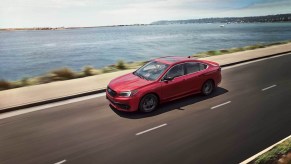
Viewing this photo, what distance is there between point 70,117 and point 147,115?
2.53m

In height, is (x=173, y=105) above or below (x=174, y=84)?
below

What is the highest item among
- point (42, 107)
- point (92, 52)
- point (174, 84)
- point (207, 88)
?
point (174, 84)

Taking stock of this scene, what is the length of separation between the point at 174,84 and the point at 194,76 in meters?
1.10

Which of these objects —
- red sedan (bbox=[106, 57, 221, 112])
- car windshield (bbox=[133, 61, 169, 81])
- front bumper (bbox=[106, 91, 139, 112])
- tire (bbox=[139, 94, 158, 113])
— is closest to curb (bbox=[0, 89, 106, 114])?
red sedan (bbox=[106, 57, 221, 112])

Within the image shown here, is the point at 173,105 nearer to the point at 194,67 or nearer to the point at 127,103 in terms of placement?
the point at 194,67

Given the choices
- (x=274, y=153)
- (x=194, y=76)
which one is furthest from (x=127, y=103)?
(x=274, y=153)

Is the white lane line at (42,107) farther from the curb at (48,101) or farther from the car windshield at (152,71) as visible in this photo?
Result: the car windshield at (152,71)

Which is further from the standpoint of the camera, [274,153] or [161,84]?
[161,84]

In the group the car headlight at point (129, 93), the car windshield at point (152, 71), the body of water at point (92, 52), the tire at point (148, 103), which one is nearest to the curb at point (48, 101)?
the car windshield at point (152, 71)

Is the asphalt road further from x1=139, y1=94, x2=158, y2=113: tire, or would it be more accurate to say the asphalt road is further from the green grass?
the green grass

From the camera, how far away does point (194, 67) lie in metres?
11.1

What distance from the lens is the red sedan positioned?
9.51 m

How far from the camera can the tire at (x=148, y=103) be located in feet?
31.6

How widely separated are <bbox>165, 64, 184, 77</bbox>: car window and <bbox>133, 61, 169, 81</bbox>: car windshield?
23 cm
